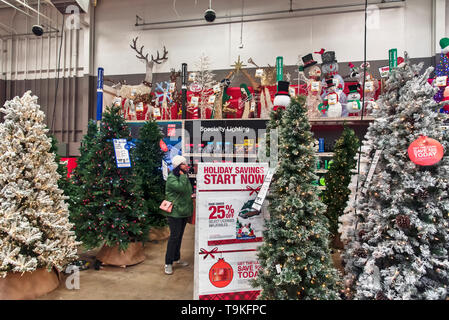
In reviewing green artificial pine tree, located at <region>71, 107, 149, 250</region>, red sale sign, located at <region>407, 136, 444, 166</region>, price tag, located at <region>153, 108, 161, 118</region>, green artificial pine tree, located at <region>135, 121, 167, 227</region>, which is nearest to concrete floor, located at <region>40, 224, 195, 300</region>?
green artificial pine tree, located at <region>71, 107, 149, 250</region>

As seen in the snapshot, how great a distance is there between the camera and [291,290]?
6.28 feet

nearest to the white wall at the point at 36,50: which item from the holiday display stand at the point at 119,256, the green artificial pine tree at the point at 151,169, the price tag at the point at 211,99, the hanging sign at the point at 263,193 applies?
the green artificial pine tree at the point at 151,169

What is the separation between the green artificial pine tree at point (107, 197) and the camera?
3330 mm

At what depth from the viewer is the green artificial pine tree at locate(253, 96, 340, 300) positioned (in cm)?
190

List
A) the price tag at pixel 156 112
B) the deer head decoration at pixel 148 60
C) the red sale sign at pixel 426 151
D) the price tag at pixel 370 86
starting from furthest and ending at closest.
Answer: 1. the deer head decoration at pixel 148 60
2. the price tag at pixel 156 112
3. the price tag at pixel 370 86
4. the red sale sign at pixel 426 151

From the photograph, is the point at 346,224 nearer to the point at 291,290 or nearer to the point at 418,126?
the point at 291,290

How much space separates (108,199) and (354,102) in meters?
4.10

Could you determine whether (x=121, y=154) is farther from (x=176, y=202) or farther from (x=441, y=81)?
(x=441, y=81)

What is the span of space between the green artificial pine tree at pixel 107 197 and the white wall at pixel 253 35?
149 inches

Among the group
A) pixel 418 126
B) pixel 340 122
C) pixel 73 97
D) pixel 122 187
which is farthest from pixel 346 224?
pixel 73 97

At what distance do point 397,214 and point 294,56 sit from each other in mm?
4880

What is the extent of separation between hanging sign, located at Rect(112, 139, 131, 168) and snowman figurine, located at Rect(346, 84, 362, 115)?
3.68 meters

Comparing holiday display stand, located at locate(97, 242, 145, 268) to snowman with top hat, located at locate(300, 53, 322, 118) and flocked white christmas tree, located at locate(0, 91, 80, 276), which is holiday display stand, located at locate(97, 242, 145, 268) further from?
snowman with top hat, located at locate(300, 53, 322, 118)

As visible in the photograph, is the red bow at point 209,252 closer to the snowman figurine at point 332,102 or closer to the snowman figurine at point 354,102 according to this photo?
the snowman figurine at point 332,102
